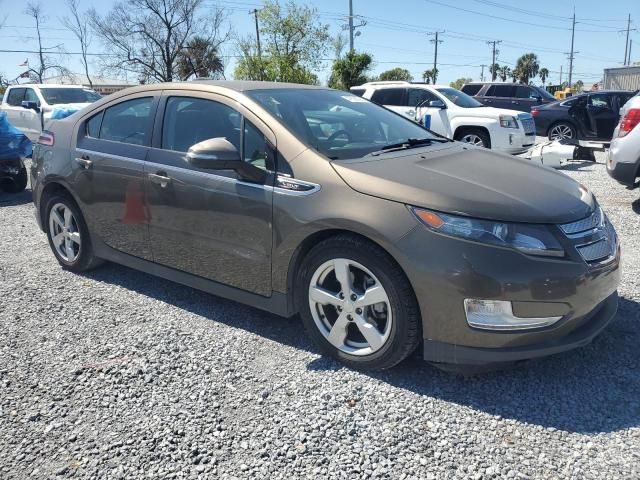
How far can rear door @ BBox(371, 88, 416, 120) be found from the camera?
12469 millimetres

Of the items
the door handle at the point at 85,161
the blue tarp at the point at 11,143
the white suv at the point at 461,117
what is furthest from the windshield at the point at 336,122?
the white suv at the point at 461,117

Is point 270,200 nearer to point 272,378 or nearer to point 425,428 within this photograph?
point 272,378

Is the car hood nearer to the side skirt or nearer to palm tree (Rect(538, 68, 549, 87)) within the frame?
the side skirt

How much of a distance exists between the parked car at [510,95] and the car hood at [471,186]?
16.1m

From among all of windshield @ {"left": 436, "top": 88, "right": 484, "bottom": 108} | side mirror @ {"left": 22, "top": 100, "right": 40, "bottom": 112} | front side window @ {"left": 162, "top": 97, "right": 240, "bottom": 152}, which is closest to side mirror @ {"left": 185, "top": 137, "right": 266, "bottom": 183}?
front side window @ {"left": 162, "top": 97, "right": 240, "bottom": 152}

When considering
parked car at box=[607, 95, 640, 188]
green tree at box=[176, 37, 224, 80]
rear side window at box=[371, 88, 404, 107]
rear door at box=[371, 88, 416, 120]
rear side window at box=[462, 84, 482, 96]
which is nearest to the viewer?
parked car at box=[607, 95, 640, 188]

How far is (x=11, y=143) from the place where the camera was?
28.5 ft

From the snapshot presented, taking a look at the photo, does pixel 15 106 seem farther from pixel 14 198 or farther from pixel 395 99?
pixel 395 99

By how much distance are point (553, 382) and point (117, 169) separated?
325 centimetres

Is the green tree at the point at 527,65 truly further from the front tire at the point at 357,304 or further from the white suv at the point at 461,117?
the front tire at the point at 357,304

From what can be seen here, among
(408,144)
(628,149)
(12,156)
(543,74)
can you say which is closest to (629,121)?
(628,149)

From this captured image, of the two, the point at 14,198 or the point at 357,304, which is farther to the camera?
the point at 14,198

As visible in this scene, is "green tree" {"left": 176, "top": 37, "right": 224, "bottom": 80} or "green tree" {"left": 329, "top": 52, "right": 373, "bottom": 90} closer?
"green tree" {"left": 329, "top": 52, "right": 373, "bottom": 90}

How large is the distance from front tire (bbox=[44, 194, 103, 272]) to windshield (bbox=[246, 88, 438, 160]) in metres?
2.00
